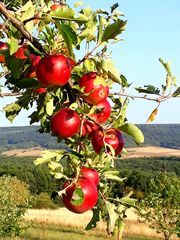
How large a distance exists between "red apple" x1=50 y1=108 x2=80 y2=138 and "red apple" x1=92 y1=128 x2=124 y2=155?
117 millimetres

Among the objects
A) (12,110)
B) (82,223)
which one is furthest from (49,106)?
(82,223)

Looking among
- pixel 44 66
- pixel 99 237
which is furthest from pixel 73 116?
pixel 99 237

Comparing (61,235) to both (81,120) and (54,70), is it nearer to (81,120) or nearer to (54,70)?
(81,120)

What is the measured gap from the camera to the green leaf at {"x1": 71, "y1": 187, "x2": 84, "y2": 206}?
184 centimetres

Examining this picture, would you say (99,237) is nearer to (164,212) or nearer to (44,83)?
(164,212)

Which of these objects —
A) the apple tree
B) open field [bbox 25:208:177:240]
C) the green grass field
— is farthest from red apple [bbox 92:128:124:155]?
open field [bbox 25:208:177:240]

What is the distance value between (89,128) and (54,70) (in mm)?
416

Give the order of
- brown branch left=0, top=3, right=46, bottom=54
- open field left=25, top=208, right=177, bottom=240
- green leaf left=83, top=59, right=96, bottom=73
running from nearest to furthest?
brown branch left=0, top=3, right=46, bottom=54
green leaf left=83, top=59, right=96, bottom=73
open field left=25, top=208, right=177, bottom=240

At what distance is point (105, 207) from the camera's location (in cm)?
201

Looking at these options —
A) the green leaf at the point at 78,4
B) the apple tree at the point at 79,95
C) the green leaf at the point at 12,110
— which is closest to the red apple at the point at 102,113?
the apple tree at the point at 79,95

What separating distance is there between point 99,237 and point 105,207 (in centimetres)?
4890

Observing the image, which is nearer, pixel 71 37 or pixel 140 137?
pixel 71 37

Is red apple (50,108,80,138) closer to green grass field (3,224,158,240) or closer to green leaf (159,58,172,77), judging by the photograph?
green leaf (159,58,172,77)

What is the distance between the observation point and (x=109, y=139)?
2.12 metres
